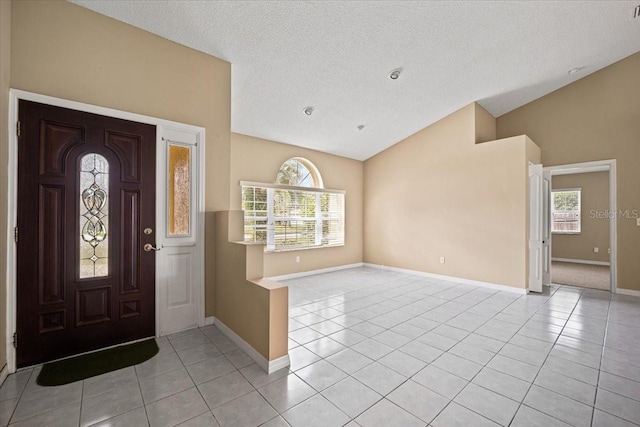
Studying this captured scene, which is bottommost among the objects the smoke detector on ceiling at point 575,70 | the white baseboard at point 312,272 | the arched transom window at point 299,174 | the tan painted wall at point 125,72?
the white baseboard at point 312,272

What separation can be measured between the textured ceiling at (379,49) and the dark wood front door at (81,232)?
1.21 m

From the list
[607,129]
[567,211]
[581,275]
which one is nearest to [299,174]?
[607,129]

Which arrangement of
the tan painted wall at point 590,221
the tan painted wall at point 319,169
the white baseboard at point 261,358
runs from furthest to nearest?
the tan painted wall at point 590,221, the tan painted wall at point 319,169, the white baseboard at point 261,358

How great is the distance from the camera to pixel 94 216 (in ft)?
8.39

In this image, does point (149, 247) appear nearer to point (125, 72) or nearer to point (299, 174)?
point (125, 72)

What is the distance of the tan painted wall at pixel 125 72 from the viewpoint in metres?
2.32

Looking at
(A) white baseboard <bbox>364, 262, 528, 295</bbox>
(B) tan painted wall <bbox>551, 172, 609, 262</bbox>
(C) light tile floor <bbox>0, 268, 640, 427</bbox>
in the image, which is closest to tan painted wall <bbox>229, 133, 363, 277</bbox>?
(A) white baseboard <bbox>364, 262, 528, 295</bbox>

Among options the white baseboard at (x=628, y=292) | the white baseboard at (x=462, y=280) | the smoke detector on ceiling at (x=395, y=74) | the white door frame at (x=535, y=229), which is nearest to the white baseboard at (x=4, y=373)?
the smoke detector on ceiling at (x=395, y=74)

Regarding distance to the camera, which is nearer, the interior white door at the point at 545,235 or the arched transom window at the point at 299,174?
the interior white door at the point at 545,235

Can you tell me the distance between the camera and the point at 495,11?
3104mm

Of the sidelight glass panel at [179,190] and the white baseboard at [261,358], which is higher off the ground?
the sidelight glass panel at [179,190]

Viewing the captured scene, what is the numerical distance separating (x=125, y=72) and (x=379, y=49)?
2813mm

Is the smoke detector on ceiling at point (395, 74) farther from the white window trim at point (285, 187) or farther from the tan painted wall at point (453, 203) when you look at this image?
the white window trim at point (285, 187)

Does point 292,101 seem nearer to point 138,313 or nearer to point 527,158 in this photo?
point 138,313
